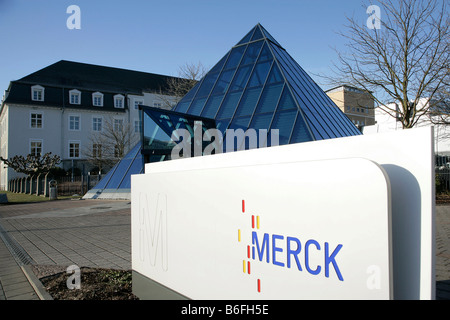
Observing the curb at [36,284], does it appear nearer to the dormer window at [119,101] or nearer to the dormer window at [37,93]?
the dormer window at [37,93]

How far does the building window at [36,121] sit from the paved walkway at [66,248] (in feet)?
116

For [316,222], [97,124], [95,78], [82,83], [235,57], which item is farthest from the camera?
[95,78]

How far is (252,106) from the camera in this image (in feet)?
44.1

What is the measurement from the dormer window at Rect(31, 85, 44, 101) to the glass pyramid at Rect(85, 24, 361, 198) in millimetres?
31149

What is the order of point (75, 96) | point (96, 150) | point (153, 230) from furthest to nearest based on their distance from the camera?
1. point (75, 96)
2. point (96, 150)
3. point (153, 230)

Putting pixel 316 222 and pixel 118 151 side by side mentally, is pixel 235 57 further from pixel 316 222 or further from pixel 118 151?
pixel 118 151

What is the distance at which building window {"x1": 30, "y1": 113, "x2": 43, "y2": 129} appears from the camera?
4204 centimetres

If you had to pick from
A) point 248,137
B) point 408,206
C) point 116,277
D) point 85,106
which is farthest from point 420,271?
point 85,106

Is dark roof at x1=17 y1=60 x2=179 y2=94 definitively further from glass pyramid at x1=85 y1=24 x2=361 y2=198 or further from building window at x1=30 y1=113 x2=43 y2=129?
glass pyramid at x1=85 y1=24 x2=361 y2=198

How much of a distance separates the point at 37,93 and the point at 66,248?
1676 inches

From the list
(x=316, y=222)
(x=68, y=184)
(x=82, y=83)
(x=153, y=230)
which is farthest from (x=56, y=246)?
(x=82, y=83)

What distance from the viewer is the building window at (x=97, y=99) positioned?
155 feet

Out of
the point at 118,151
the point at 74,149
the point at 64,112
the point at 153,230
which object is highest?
the point at 64,112
